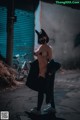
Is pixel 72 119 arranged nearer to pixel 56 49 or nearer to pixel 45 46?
pixel 45 46

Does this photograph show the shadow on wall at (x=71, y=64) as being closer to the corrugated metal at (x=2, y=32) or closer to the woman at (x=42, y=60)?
the corrugated metal at (x=2, y=32)

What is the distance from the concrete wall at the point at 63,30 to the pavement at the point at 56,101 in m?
4.29

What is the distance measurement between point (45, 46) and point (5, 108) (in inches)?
83.9

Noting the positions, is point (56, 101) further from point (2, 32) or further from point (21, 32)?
point (21, 32)

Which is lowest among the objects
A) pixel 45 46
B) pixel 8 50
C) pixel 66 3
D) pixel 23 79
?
pixel 23 79

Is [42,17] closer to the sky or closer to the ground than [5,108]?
closer to the sky

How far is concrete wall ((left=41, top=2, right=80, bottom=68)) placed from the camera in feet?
54.2

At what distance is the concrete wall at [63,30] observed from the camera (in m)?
16.5

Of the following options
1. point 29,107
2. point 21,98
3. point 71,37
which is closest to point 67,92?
point 21,98

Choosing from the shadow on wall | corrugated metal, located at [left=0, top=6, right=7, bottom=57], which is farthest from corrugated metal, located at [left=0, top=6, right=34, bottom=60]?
the shadow on wall

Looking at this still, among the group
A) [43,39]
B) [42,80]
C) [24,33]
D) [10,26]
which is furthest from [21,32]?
[42,80]

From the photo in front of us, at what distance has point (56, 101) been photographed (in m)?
9.42

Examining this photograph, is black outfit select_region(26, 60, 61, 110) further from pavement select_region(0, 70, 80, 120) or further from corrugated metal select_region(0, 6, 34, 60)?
corrugated metal select_region(0, 6, 34, 60)

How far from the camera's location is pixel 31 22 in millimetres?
16234
